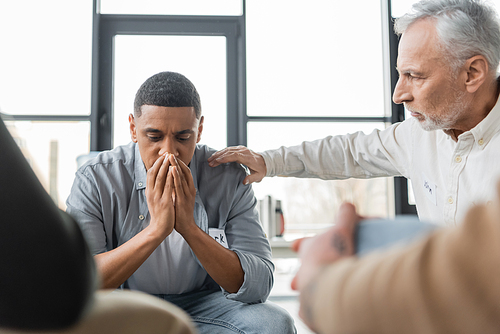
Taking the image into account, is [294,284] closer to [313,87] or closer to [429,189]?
[429,189]

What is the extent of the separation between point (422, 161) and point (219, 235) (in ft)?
2.50

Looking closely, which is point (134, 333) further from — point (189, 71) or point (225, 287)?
point (189, 71)

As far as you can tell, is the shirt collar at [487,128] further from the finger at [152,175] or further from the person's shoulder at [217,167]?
the finger at [152,175]

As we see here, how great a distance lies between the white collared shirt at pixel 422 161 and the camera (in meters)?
1.17

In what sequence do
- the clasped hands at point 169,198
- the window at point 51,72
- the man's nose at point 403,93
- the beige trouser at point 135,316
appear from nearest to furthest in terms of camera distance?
the beige trouser at point 135,316 → the clasped hands at point 169,198 → the man's nose at point 403,93 → the window at point 51,72

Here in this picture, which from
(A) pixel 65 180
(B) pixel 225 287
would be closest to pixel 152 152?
(B) pixel 225 287

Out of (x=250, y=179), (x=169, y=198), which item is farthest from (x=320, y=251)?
(x=250, y=179)

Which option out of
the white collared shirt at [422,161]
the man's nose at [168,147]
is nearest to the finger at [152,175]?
the man's nose at [168,147]

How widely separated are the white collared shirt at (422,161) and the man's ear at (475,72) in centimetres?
10

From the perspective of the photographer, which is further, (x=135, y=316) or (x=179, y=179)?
(x=179, y=179)

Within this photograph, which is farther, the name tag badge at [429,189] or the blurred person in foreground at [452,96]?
the name tag badge at [429,189]

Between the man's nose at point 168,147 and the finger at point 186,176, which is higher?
the man's nose at point 168,147

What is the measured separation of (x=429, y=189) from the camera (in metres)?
1.34

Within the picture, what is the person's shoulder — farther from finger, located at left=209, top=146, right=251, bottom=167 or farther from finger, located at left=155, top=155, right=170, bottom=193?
finger, located at left=155, top=155, right=170, bottom=193
